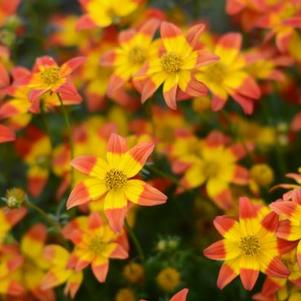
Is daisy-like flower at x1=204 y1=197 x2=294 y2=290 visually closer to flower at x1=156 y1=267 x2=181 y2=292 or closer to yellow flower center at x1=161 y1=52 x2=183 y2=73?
flower at x1=156 y1=267 x2=181 y2=292

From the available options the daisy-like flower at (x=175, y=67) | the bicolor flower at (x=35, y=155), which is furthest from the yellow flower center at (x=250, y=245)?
the bicolor flower at (x=35, y=155)

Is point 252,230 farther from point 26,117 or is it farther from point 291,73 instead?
point 291,73

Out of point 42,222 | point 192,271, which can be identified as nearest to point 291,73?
point 192,271

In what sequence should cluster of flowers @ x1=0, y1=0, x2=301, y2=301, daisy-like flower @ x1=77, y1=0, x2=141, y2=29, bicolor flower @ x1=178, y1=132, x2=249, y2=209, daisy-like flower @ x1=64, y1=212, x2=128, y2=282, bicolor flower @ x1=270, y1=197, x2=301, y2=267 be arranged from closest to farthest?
1. bicolor flower @ x1=270, y1=197, x2=301, y2=267
2. cluster of flowers @ x1=0, y1=0, x2=301, y2=301
3. daisy-like flower @ x1=64, y1=212, x2=128, y2=282
4. bicolor flower @ x1=178, y1=132, x2=249, y2=209
5. daisy-like flower @ x1=77, y1=0, x2=141, y2=29

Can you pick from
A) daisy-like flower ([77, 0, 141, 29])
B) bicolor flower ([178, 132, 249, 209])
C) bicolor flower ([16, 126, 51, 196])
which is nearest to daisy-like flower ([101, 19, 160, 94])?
daisy-like flower ([77, 0, 141, 29])

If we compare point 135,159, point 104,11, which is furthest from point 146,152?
point 104,11

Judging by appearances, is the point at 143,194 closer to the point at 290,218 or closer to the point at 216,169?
the point at 290,218
